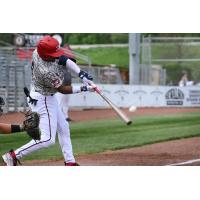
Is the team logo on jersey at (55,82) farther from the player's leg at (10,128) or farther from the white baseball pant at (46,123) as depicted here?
the player's leg at (10,128)

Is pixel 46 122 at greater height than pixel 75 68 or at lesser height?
lesser

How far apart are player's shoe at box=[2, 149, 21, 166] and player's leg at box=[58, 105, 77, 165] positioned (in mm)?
530

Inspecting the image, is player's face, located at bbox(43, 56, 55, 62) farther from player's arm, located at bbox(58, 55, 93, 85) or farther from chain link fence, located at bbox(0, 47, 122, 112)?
chain link fence, located at bbox(0, 47, 122, 112)

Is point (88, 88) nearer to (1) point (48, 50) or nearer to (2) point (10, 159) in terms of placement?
(1) point (48, 50)

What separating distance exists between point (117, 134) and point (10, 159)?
2.38m

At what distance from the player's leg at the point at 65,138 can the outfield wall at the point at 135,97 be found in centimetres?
306

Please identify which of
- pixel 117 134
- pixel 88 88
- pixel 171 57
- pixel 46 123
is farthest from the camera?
pixel 171 57

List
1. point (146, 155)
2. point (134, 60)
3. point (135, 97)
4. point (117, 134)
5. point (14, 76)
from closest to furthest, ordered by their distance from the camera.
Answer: point (146, 155) → point (14, 76) → point (117, 134) → point (134, 60) → point (135, 97)

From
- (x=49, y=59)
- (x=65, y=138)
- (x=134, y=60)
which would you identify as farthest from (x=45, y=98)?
(x=134, y=60)

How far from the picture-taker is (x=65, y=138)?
7.07 meters

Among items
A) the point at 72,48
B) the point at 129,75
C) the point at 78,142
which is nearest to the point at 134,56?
the point at 129,75

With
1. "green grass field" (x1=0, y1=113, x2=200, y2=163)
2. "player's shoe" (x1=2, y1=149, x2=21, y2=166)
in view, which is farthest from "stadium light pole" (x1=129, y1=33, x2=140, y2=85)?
"player's shoe" (x1=2, y1=149, x2=21, y2=166)

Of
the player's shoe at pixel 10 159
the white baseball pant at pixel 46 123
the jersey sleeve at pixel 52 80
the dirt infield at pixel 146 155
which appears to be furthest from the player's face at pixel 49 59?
the player's shoe at pixel 10 159

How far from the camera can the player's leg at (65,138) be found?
7.02 m
